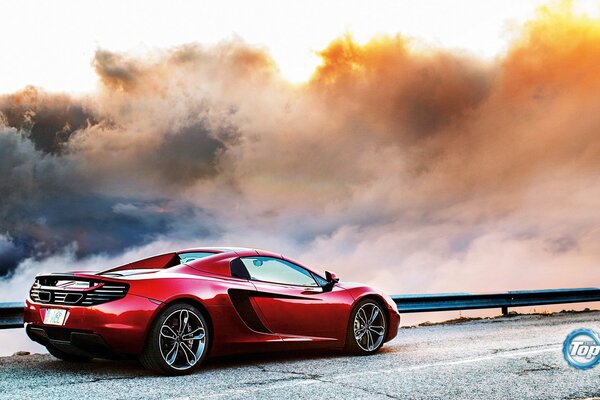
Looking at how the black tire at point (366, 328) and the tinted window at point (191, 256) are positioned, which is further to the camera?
the black tire at point (366, 328)

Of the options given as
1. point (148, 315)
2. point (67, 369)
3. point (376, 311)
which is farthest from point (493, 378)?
point (67, 369)

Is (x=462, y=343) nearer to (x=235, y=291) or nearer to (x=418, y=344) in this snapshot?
(x=418, y=344)

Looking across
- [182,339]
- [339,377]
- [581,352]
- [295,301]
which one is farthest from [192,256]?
[581,352]

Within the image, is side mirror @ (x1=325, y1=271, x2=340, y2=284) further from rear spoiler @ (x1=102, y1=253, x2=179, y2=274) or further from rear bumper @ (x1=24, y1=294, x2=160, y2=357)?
rear bumper @ (x1=24, y1=294, x2=160, y2=357)

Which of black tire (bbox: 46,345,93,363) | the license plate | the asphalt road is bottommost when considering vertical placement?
the asphalt road

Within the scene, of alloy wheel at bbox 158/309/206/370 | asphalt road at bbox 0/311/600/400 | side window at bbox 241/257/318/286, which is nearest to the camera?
asphalt road at bbox 0/311/600/400

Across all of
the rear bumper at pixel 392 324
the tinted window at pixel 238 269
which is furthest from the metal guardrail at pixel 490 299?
the tinted window at pixel 238 269

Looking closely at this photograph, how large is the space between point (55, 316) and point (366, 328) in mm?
3736

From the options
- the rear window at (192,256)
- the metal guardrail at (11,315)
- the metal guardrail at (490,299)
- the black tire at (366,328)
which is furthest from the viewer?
the metal guardrail at (490,299)

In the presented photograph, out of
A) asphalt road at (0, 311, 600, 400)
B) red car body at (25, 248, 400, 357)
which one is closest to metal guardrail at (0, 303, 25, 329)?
asphalt road at (0, 311, 600, 400)

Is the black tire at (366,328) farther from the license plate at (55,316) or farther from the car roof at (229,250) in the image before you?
the license plate at (55,316)

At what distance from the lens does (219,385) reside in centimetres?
617

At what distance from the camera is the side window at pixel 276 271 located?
7.62 meters

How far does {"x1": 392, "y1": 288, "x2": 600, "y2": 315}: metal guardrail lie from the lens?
13.2 metres
